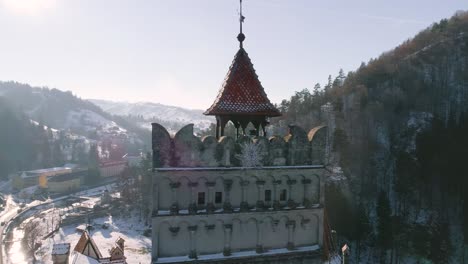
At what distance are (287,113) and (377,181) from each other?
2455cm

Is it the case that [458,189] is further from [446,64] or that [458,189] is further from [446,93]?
[446,64]

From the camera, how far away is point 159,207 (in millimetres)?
11195

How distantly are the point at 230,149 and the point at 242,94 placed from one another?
104 inches

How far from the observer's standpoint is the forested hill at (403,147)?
172ft

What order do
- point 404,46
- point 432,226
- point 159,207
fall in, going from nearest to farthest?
point 159,207, point 432,226, point 404,46

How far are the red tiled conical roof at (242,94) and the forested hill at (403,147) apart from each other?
44.2m

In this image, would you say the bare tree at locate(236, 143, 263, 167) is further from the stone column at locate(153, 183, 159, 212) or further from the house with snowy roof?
the house with snowy roof

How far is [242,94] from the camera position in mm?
13508

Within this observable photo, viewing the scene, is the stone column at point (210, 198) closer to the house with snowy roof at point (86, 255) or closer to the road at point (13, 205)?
the house with snowy roof at point (86, 255)

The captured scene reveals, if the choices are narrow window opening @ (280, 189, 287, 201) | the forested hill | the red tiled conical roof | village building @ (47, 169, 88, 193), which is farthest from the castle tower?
village building @ (47, 169, 88, 193)

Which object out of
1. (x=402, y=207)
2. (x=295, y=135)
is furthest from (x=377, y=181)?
(x=295, y=135)

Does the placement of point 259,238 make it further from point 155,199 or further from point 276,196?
point 155,199

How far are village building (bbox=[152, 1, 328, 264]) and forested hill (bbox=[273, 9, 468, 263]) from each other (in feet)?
142

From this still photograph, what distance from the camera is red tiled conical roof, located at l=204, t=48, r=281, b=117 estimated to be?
13.3 metres
